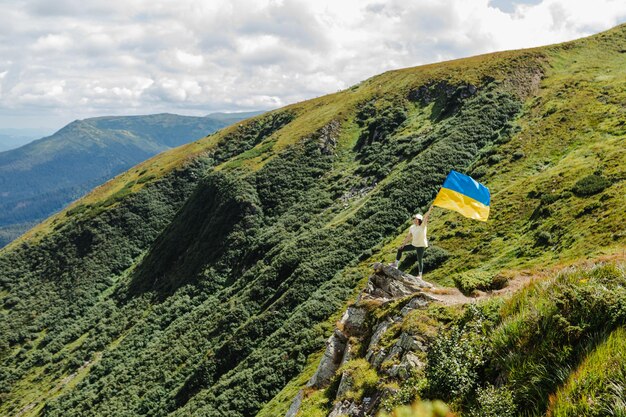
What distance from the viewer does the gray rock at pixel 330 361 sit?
19.7 meters

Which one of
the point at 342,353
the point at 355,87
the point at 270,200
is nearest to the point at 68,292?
the point at 270,200

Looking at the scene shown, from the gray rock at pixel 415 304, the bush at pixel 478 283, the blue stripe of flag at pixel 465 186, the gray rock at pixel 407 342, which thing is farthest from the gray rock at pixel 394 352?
the blue stripe of flag at pixel 465 186

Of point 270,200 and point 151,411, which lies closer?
point 151,411

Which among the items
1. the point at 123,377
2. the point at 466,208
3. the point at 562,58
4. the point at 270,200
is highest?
the point at 562,58

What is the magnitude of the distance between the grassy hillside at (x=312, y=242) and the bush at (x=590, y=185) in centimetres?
18

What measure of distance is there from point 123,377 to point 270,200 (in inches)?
1803

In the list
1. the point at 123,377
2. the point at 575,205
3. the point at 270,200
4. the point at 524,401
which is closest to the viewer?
the point at 524,401

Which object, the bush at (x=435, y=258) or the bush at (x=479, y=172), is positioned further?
the bush at (x=479, y=172)

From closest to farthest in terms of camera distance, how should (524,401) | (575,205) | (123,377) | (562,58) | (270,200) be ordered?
1. (524,401)
2. (575,205)
3. (123,377)
4. (562,58)
5. (270,200)

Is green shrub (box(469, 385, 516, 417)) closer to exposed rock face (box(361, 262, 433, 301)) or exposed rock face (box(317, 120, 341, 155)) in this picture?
exposed rock face (box(361, 262, 433, 301))

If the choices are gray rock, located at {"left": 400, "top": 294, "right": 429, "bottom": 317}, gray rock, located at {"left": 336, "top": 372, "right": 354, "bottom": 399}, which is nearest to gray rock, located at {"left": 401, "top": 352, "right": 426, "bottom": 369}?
gray rock, located at {"left": 336, "top": 372, "right": 354, "bottom": 399}

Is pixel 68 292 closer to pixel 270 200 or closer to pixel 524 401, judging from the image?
pixel 270 200

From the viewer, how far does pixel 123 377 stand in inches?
2832

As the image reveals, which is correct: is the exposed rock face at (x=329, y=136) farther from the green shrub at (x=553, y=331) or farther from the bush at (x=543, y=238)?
the green shrub at (x=553, y=331)
